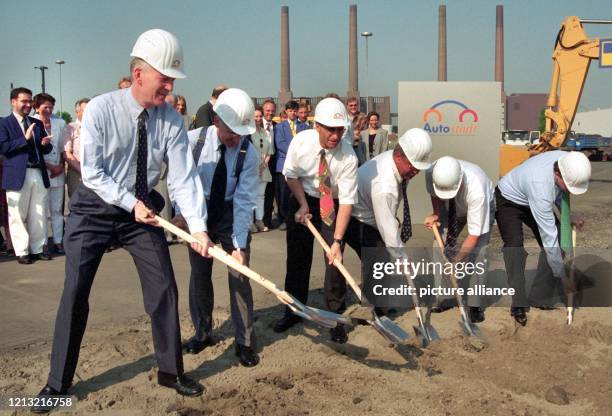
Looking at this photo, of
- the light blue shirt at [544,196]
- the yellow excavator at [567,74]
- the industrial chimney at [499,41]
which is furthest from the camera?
the industrial chimney at [499,41]

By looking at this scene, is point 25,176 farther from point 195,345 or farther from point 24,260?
point 195,345

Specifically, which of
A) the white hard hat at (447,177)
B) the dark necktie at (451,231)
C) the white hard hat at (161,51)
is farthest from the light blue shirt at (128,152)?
the dark necktie at (451,231)

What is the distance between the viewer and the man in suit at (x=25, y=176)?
7398mm

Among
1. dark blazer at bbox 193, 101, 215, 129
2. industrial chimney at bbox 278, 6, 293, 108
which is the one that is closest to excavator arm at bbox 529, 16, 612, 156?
dark blazer at bbox 193, 101, 215, 129

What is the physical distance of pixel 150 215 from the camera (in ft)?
12.4

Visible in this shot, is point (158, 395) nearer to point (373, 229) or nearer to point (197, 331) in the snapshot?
point (197, 331)

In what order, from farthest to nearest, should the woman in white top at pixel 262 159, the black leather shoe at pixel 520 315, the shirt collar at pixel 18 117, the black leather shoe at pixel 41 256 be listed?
the woman in white top at pixel 262 159, the black leather shoe at pixel 41 256, the shirt collar at pixel 18 117, the black leather shoe at pixel 520 315

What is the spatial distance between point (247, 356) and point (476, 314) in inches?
91.2

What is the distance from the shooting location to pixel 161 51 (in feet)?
11.9

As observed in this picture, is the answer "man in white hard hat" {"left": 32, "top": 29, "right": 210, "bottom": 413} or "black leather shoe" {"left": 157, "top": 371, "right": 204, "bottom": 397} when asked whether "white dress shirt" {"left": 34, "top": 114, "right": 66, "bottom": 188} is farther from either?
"black leather shoe" {"left": 157, "top": 371, "right": 204, "bottom": 397}

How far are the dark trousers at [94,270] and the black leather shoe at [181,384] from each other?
150 millimetres

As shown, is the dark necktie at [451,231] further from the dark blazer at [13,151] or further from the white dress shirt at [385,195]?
the dark blazer at [13,151]

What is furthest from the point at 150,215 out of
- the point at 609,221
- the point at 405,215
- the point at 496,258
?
the point at 609,221

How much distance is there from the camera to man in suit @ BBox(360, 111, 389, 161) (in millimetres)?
10336
